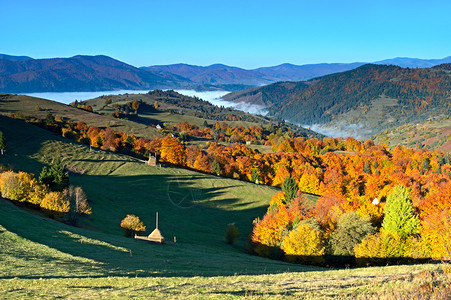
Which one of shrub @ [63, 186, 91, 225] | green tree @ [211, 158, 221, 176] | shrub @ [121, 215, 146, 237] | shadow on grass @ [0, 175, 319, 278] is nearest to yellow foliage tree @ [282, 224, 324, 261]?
shadow on grass @ [0, 175, 319, 278]

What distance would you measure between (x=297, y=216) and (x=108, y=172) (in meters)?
60.2

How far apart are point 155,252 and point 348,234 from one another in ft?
90.7

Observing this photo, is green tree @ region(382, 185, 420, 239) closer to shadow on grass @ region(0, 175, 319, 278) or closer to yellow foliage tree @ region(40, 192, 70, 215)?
shadow on grass @ region(0, 175, 319, 278)

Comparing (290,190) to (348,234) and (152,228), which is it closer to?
(348,234)

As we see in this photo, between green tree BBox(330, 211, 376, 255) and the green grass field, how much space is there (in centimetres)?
1064

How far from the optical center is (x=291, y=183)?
87.2 meters

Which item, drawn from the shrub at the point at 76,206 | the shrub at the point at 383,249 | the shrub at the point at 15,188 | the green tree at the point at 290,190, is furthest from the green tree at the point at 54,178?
the shrub at the point at 383,249

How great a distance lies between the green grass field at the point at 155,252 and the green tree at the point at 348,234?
1064cm

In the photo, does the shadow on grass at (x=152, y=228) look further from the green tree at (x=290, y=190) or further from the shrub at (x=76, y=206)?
the green tree at (x=290, y=190)

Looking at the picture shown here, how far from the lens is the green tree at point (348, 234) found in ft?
161

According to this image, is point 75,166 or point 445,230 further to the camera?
point 75,166

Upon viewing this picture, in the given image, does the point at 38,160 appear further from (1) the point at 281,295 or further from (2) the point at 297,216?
(1) the point at 281,295

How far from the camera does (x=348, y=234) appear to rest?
164 feet

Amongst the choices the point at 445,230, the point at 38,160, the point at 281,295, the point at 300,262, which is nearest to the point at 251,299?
the point at 281,295
